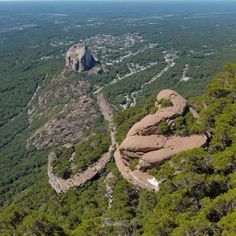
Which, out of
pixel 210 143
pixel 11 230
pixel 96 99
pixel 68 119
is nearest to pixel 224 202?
pixel 210 143

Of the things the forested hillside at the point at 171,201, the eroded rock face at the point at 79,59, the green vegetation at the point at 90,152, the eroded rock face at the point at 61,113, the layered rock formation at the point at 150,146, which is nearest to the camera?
the forested hillside at the point at 171,201

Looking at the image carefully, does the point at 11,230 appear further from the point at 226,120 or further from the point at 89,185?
the point at 226,120

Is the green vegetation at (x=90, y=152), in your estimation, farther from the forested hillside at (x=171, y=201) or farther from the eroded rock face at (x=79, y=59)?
the eroded rock face at (x=79, y=59)

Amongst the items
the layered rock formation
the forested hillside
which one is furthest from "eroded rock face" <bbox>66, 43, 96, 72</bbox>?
the layered rock formation

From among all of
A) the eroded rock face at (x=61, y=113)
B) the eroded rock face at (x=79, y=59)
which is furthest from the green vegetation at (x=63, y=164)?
the eroded rock face at (x=79, y=59)

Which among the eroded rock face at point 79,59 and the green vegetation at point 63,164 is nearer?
the green vegetation at point 63,164
